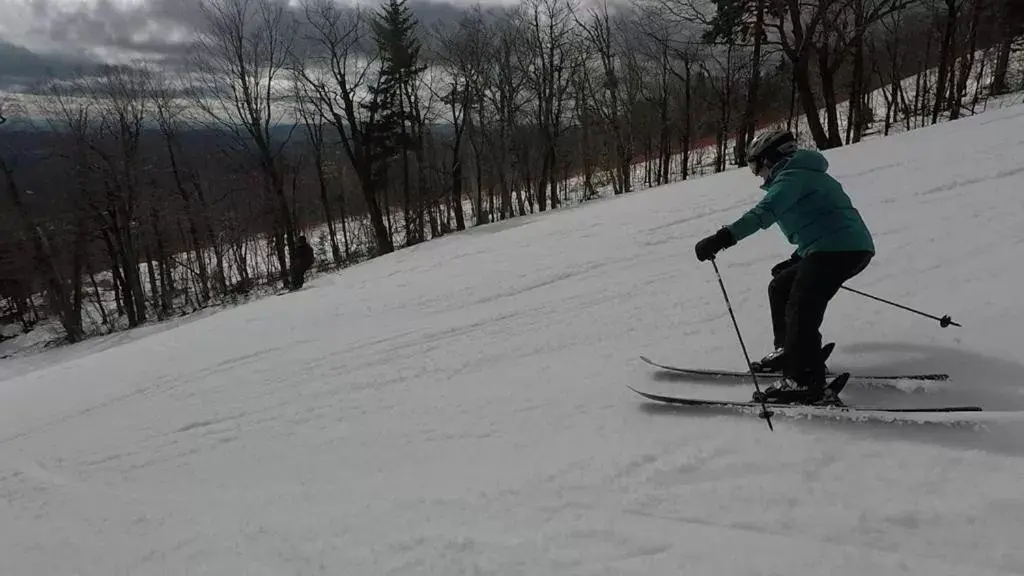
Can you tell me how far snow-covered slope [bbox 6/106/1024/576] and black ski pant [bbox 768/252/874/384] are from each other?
0.38 meters

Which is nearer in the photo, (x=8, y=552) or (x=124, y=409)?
(x=8, y=552)

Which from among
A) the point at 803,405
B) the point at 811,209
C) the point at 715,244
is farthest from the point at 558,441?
the point at 811,209

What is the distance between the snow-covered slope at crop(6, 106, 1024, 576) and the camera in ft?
9.42

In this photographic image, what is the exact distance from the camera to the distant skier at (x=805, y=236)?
11.6 feet

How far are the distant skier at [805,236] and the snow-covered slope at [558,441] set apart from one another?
1.28 feet

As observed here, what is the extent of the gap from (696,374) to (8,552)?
558 cm

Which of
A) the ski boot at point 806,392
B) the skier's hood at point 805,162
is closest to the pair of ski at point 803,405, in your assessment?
the ski boot at point 806,392

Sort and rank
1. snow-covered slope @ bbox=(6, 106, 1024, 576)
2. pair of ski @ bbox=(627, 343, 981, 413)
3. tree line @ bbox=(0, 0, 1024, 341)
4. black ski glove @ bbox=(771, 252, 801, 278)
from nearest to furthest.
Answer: snow-covered slope @ bbox=(6, 106, 1024, 576), pair of ski @ bbox=(627, 343, 981, 413), black ski glove @ bbox=(771, 252, 801, 278), tree line @ bbox=(0, 0, 1024, 341)

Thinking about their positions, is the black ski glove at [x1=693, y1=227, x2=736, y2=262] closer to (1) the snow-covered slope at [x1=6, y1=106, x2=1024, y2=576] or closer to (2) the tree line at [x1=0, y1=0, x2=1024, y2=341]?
(1) the snow-covered slope at [x1=6, y1=106, x2=1024, y2=576]


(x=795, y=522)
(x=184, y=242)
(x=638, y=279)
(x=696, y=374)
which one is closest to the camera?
(x=795, y=522)

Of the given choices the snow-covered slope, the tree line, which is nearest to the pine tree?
the tree line

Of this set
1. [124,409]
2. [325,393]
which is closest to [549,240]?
[325,393]

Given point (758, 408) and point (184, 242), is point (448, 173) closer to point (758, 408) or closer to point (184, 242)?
point (184, 242)

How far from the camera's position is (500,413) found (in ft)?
15.8
